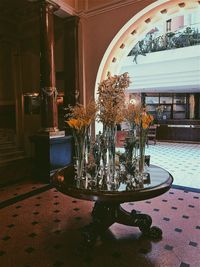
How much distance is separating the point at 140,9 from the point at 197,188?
3.65 metres

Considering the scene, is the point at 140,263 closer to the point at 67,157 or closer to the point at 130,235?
the point at 130,235

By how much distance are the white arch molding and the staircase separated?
2.85m

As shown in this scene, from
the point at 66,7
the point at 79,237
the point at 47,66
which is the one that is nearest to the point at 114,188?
the point at 79,237

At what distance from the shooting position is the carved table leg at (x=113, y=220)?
2.52 m

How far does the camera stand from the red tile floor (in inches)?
88.7

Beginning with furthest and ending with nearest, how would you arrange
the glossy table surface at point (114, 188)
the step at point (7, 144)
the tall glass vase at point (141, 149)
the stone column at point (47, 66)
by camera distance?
the step at point (7, 144) → the stone column at point (47, 66) → the tall glass vase at point (141, 149) → the glossy table surface at point (114, 188)

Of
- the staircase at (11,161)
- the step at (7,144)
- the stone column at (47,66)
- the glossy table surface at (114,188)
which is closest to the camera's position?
the glossy table surface at (114,188)

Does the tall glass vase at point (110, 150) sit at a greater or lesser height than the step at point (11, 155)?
greater

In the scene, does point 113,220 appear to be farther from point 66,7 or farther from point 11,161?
point 11,161

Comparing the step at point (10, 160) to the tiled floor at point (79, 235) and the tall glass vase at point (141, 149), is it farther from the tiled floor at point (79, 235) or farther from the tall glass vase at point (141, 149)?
the tall glass vase at point (141, 149)

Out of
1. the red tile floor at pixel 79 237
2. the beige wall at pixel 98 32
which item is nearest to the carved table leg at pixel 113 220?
the red tile floor at pixel 79 237

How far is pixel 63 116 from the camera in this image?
6039 mm

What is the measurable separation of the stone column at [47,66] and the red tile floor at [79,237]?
175 cm

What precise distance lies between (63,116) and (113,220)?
3.87 m
